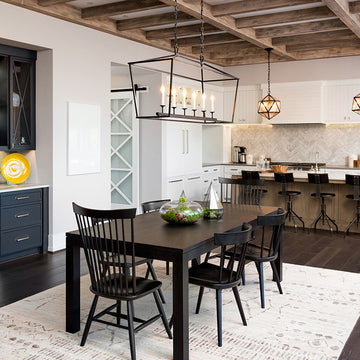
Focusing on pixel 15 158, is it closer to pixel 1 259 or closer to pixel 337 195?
pixel 1 259

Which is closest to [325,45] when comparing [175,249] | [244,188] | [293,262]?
[244,188]

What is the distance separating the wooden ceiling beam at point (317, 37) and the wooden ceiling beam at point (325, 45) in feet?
0.31

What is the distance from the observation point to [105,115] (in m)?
6.48

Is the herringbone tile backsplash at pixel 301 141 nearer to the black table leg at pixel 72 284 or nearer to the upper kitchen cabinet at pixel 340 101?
the upper kitchen cabinet at pixel 340 101

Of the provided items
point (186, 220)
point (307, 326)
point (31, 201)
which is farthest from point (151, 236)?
point (31, 201)

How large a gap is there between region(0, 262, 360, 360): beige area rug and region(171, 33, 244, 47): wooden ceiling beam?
400cm

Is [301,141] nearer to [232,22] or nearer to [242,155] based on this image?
[242,155]

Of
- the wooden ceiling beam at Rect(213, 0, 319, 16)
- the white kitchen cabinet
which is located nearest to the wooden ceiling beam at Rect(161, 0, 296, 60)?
the wooden ceiling beam at Rect(213, 0, 319, 16)

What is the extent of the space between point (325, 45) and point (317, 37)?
0.63 meters

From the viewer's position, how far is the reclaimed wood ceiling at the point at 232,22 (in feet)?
17.3

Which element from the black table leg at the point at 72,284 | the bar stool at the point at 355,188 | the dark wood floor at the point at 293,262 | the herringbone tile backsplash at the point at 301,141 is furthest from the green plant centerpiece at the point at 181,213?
the herringbone tile backsplash at the point at 301,141

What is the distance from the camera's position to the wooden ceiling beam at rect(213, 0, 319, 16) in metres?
5.06

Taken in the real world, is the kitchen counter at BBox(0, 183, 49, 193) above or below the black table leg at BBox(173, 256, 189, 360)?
above

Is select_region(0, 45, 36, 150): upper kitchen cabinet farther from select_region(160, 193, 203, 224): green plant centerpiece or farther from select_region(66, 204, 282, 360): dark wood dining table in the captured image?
select_region(160, 193, 203, 224): green plant centerpiece
